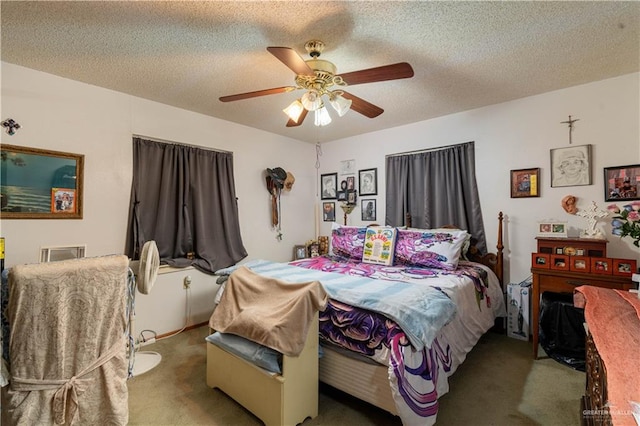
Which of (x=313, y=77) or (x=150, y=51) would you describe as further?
(x=150, y=51)

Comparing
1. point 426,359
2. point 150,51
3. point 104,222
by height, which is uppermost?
point 150,51

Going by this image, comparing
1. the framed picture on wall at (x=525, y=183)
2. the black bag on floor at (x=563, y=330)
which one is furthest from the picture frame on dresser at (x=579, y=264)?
the framed picture on wall at (x=525, y=183)

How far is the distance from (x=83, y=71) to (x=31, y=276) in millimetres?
Result: 1966

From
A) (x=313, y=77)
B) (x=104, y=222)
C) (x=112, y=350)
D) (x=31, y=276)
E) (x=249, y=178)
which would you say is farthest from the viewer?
(x=249, y=178)

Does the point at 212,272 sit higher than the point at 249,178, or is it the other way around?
the point at 249,178

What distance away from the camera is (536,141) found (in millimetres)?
2863

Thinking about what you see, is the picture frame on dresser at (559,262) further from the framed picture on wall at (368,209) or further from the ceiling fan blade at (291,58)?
the ceiling fan blade at (291,58)

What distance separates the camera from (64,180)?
8.09 feet

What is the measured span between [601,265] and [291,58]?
8.93ft

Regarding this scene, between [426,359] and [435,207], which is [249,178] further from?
[426,359]

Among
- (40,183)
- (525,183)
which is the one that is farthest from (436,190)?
(40,183)

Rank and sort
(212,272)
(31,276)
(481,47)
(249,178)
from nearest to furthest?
(31,276) → (481,47) → (212,272) → (249,178)

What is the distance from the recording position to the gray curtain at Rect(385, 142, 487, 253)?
3.23 metres

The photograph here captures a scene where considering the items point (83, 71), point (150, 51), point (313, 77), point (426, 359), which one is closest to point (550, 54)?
point (313, 77)
